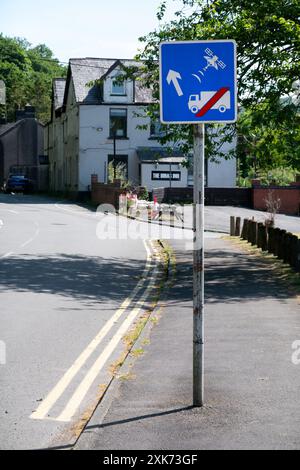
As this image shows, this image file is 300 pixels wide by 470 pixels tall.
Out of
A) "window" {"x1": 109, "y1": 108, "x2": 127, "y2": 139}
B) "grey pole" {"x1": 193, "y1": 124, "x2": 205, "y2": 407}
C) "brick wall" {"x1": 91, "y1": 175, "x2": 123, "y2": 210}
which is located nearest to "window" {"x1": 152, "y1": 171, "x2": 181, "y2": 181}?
"window" {"x1": 109, "y1": 108, "x2": 127, "y2": 139}

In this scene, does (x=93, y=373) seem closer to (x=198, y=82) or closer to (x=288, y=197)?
(x=198, y=82)

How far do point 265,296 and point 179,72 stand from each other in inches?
313

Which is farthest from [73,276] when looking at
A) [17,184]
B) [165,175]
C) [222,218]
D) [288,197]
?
[17,184]

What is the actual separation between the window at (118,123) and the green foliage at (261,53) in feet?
126

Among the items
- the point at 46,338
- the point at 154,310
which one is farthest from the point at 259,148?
the point at 46,338

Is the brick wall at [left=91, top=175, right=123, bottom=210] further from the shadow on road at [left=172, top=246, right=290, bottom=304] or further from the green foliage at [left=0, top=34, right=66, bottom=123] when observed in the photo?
the green foliage at [left=0, top=34, right=66, bottom=123]

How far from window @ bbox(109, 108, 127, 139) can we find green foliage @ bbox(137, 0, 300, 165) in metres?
38.5

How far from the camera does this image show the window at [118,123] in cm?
5834

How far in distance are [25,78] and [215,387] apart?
428 feet

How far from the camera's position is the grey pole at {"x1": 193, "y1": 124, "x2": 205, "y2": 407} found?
22.5ft

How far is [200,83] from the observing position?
6723 millimetres

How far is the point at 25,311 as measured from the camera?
1249 cm

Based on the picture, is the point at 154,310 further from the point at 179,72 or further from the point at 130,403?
the point at 179,72

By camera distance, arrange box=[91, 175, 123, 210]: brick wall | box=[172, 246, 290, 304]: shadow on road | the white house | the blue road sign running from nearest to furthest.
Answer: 1. the blue road sign
2. box=[172, 246, 290, 304]: shadow on road
3. box=[91, 175, 123, 210]: brick wall
4. the white house
